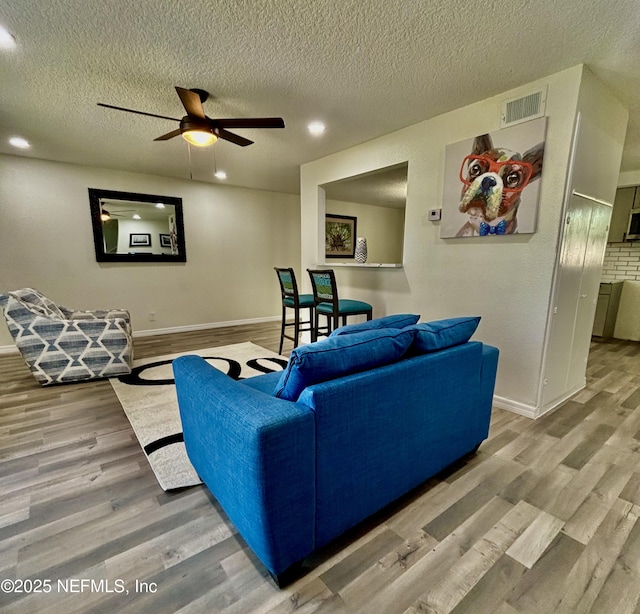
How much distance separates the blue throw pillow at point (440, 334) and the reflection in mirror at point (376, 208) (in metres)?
3.41

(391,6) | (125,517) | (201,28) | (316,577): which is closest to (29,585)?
(125,517)

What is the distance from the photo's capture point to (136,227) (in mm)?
4711

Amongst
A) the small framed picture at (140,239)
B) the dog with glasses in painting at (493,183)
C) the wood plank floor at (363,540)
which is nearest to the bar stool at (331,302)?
the dog with glasses in painting at (493,183)

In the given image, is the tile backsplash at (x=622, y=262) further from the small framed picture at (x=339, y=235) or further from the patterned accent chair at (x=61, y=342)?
the patterned accent chair at (x=61, y=342)

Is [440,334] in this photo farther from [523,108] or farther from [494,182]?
[523,108]

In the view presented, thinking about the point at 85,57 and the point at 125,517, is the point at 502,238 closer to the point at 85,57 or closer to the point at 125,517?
the point at 125,517

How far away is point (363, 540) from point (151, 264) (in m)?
4.77

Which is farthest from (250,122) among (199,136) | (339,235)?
(339,235)

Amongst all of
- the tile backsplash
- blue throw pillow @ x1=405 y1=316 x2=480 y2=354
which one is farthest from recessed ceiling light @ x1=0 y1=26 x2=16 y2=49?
the tile backsplash

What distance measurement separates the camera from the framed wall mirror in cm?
444

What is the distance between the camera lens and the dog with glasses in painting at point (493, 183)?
2.28 m

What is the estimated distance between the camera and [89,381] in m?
3.10

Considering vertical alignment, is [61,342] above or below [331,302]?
below

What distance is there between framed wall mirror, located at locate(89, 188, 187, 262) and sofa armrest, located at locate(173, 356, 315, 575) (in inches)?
168
